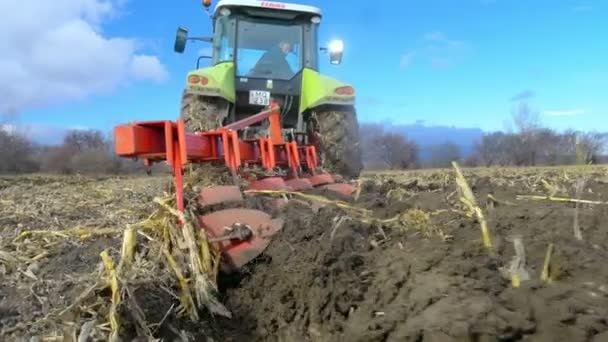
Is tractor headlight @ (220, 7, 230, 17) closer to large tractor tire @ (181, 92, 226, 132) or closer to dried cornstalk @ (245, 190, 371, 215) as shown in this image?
large tractor tire @ (181, 92, 226, 132)

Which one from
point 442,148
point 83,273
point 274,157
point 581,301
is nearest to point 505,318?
point 581,301

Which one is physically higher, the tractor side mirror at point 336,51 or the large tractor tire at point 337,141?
the tractor side mirror at point 336,51

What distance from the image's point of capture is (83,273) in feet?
9.05

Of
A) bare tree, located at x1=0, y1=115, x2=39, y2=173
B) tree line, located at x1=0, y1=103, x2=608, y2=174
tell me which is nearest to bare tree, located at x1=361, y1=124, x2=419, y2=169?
tree line, located at x1=0, y1=103, x2=608, y2=174

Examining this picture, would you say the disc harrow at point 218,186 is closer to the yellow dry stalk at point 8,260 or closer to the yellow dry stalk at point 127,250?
the yellow dry stalk at point 127,250

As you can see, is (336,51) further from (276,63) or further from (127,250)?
(127,250)

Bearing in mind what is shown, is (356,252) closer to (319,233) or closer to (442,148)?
(319,233)

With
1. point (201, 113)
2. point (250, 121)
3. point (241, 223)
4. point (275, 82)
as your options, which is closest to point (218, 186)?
point (241, 223)

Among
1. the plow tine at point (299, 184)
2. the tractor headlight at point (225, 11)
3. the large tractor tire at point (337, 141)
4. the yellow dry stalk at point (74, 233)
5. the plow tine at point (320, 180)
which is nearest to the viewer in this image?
the yellow dry stalk at point (74, 233)

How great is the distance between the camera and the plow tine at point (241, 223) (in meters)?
3.11

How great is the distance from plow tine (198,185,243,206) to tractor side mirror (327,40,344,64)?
14.9ft

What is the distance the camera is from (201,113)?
655cm

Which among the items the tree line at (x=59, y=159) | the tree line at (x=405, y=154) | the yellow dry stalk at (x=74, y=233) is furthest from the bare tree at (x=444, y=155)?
the yellow dry stalk at (x=74, y=233)

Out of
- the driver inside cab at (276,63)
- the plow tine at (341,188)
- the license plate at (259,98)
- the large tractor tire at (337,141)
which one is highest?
the driver inside cab at (276,63)
